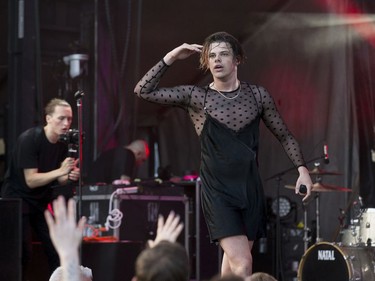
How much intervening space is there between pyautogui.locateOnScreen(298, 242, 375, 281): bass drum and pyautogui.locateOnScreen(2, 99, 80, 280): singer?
2.41m

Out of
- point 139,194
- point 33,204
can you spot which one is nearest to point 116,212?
point 139,194

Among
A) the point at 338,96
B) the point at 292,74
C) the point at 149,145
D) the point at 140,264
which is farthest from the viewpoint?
the point at 149,145

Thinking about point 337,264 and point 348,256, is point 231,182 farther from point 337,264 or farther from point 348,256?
point 337,264

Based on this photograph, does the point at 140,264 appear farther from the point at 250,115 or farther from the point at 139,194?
the point at 139,194

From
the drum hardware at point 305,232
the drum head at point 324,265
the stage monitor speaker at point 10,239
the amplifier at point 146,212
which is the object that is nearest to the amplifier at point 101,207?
the amplifier at point 146,212

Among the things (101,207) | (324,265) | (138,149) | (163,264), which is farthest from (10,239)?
(163,264)

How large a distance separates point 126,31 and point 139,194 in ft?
6.78

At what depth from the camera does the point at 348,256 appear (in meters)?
8.78

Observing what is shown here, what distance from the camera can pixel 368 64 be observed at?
10.2 m

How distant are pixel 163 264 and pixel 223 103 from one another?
2.52 m

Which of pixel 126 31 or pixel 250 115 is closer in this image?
pixel 250 115

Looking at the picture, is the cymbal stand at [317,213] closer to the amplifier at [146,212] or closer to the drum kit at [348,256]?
the drum kit at [348,256]

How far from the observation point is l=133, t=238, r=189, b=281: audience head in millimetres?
3402

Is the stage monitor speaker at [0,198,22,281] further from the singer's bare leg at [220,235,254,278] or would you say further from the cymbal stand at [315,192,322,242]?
the cymbal stand at [315,192,322,242]
